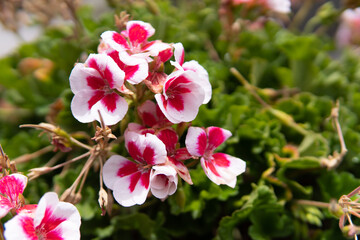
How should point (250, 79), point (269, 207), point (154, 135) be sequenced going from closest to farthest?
point (154, 135) < point (269, 207) < point (250, 79)

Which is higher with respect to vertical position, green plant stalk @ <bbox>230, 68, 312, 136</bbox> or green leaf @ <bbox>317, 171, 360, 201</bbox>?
green plant stalk @ <bbox>230, 68, 312, 136</bbox>

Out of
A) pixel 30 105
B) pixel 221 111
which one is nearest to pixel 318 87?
pixel 221 111

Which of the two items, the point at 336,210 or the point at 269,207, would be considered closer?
the point at 336,210

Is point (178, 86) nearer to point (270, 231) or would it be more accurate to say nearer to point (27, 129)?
point (270, 231)

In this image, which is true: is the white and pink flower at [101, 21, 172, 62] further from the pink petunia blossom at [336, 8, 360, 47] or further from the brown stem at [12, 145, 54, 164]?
the pink petunia blossom at [336, 8, 360, 47]

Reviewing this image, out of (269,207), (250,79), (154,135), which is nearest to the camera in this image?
(154,135)

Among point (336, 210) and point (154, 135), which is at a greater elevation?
point (154, 135)

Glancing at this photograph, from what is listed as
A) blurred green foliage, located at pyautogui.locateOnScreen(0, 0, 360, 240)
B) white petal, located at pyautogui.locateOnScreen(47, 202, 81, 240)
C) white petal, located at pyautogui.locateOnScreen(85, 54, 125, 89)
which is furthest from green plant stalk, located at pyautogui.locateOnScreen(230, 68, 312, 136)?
white petal, located at pyautogui.locateOnScreen(47, 202, 81, 240)

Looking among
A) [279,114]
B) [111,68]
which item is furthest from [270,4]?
[111,68]
